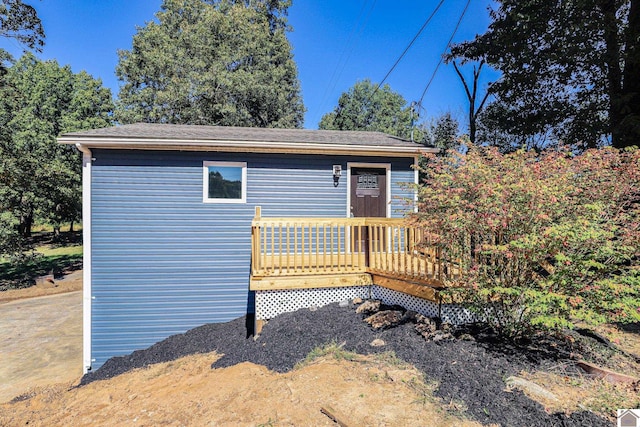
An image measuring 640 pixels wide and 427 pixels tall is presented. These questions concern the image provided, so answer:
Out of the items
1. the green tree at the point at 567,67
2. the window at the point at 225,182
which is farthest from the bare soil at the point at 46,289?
the green tree at the point at 567,67

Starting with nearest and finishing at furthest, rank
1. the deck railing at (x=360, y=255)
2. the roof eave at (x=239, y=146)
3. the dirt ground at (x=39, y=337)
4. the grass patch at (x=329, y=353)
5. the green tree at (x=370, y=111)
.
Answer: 1. the grass patch at (x=329, y=353)
2. the deck railing at (x=360, y=255)
3. the roof eave at (x=239, y=146)
4. the dirt ground at (x=39, y=337)
5. the green tree at (x=370, y=111)

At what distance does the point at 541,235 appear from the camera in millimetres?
3697

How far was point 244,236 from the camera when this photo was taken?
7.23m

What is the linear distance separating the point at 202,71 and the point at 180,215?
13640 mm

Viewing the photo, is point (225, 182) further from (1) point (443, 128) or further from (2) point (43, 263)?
(1) point (443, 128)

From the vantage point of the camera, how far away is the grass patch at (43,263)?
574 inches

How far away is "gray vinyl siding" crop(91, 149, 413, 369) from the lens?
6766 millimetres

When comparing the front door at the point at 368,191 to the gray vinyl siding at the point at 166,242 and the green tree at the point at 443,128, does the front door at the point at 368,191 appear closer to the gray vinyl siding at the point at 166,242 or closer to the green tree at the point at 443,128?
the gray vinyl siding at the point at 166,242

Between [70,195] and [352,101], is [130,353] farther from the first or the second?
[352,101]

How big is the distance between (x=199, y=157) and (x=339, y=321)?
4.40 meters

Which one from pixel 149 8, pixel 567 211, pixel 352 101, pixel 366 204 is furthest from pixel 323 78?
pixel 567 211

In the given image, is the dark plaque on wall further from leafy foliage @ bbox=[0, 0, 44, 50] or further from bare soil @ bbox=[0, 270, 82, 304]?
bare soil @ bbox=[0, 270, 82, 304]

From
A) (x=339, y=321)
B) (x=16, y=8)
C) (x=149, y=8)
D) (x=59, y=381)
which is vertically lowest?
(x=59, y=381)

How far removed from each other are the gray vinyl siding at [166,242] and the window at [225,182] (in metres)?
0.11
